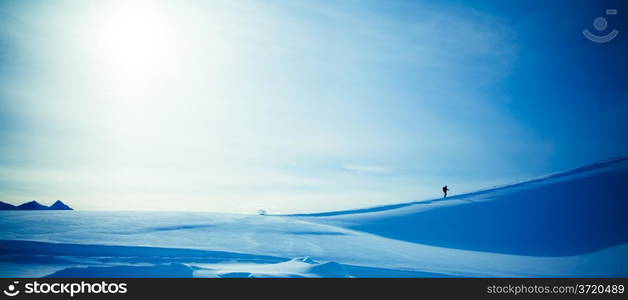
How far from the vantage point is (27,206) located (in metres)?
3.09

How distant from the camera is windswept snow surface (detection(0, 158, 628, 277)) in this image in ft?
9.42

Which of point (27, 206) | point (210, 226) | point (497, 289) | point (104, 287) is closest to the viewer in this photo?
point (104, 287)

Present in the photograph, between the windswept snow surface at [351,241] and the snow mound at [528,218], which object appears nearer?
the windswept snow surface at [351,241]

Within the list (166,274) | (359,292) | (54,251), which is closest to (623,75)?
(359,292)

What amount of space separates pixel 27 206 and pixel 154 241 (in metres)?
1.30

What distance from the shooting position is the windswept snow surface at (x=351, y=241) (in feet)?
9.42

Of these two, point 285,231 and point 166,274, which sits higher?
point 285,231

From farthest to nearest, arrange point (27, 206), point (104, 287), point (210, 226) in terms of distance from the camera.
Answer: point (210, 226) → point (27, 206) → point (104, 287)

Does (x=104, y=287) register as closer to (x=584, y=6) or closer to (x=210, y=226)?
(x=210, y=226)

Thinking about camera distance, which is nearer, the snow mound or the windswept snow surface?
the windswept snow surface

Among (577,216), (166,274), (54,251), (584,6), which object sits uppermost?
(584,6)

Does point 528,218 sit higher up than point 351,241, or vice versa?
point 528,218

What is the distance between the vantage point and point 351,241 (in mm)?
3463

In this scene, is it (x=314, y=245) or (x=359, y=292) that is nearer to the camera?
(x=359, y=292)
